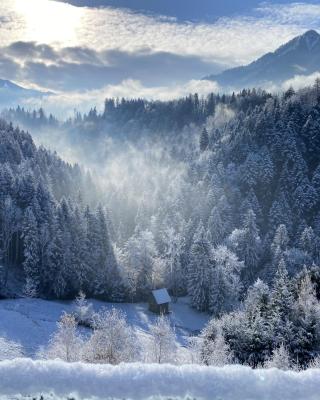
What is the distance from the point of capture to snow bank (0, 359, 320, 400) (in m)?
7.07

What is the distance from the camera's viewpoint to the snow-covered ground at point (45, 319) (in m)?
43.5

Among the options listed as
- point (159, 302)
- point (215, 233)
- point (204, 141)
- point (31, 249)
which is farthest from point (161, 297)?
point (204, 141)

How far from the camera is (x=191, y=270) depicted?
282ft

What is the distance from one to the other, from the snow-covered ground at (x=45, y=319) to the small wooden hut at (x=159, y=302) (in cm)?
136

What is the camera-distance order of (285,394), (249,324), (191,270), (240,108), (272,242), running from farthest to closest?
(240,108), (272,242), (191,270), (249,324), (285,394)

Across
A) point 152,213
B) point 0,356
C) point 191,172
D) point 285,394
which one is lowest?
point 152,213

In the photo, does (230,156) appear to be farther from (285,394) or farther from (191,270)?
(285,394)

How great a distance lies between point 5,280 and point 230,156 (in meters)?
87.7

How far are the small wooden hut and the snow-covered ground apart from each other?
1.36 metres

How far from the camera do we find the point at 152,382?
23.9 feet

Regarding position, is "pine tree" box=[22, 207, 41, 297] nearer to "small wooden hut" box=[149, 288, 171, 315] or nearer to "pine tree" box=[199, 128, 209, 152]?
"small wooden hut" box=[149, 288, 171, 315]

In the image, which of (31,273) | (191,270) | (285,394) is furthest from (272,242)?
(285,394)

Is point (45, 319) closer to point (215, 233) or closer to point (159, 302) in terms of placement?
point (159, 302)

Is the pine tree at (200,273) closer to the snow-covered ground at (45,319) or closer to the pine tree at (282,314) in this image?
the snow-covered ground at (45,319)
